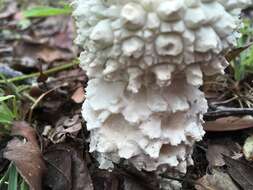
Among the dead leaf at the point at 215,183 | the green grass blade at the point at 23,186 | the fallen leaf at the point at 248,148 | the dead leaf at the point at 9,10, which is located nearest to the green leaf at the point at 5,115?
the green grass blade at the point at 23,186

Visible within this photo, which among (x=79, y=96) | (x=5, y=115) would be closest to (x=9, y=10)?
(x=79, y=96)

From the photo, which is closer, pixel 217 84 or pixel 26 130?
pixel 26 130

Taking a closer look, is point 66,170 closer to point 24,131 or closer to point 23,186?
point 23,186

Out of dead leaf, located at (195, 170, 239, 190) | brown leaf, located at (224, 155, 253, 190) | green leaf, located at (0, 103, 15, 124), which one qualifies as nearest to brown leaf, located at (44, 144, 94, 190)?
green leaf, located at (0, 103, 15, 124)

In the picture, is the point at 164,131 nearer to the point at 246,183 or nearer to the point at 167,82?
the point at 167,82

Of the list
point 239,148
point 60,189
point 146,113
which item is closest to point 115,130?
point 146,113

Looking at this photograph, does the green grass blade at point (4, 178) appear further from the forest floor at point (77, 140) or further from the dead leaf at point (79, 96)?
the dead leaf at point (79, 96)
